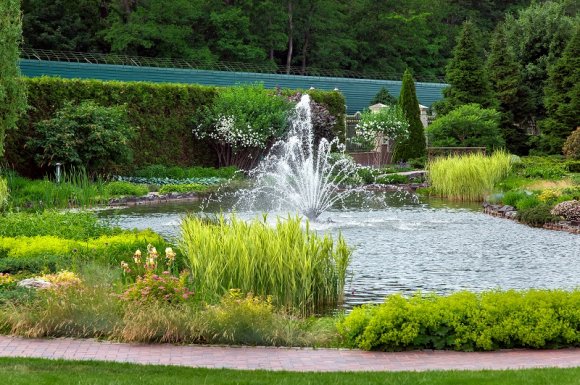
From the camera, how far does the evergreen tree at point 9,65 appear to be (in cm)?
1730

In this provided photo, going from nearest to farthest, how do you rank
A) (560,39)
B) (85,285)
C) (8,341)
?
(8,341), (85,285), (560,39)

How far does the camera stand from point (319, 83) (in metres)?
40.1

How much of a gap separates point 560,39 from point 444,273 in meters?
30.7

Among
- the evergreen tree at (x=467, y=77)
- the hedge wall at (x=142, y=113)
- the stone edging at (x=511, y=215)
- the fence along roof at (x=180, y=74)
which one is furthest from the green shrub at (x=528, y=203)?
the evergreen tree at (x=467, y=77)

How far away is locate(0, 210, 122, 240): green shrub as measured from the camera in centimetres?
1118

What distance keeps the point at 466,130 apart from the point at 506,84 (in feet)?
23.7

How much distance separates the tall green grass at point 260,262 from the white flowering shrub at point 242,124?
18.0 m

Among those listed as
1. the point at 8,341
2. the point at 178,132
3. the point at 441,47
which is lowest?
the point at 8,341

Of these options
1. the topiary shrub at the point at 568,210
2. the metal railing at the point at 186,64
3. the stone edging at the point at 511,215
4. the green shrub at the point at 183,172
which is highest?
the metal railing at the point at 186,64

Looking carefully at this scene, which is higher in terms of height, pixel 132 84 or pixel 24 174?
pixel 132 84

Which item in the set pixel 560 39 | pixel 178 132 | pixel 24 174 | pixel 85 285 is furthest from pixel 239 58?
pixel 85 285

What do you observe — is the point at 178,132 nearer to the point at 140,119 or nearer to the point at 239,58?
the point at 140,119

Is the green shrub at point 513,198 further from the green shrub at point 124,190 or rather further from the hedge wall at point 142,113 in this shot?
the hedge wall at point 142,113

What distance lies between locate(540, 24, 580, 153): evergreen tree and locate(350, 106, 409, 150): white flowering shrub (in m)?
8.05
